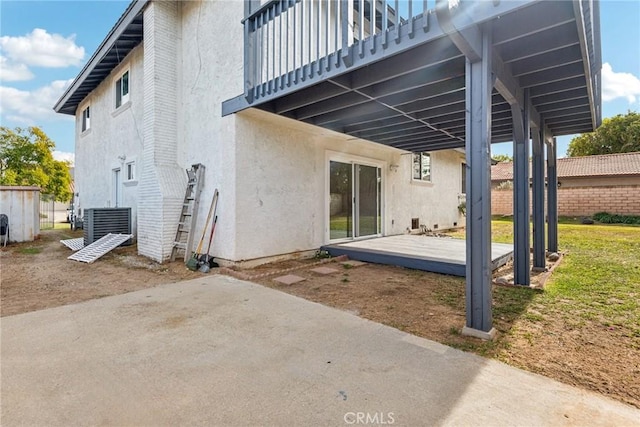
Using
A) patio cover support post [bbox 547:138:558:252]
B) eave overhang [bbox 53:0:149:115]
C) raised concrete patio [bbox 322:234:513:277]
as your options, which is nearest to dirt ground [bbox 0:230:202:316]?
raised concrete patio [bbox 322:234:513:277]

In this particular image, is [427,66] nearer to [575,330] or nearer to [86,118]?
[575,330]

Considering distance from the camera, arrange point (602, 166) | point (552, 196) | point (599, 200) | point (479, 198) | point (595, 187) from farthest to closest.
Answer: point (602, 166) < point (595, 187) < point (599, 200) < point (552, 196) < point (479, 198)

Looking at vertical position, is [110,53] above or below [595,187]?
above

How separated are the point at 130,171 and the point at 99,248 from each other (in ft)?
9.95

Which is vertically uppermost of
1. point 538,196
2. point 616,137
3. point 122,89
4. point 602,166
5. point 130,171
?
point 616,137

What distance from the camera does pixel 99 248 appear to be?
24.7 ft

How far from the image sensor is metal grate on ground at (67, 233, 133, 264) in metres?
7.08

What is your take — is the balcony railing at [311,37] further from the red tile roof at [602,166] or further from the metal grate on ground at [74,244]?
the red tile roof at [602,166]

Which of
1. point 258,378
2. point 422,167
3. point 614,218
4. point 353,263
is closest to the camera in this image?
point 258,378

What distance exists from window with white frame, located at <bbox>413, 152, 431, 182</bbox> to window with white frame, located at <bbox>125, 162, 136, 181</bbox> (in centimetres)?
915

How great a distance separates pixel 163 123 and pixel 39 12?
27.5ft

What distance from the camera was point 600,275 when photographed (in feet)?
18.1

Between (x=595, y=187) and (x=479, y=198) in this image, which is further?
(x=595, y=187)

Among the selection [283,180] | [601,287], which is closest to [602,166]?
[601,287]
